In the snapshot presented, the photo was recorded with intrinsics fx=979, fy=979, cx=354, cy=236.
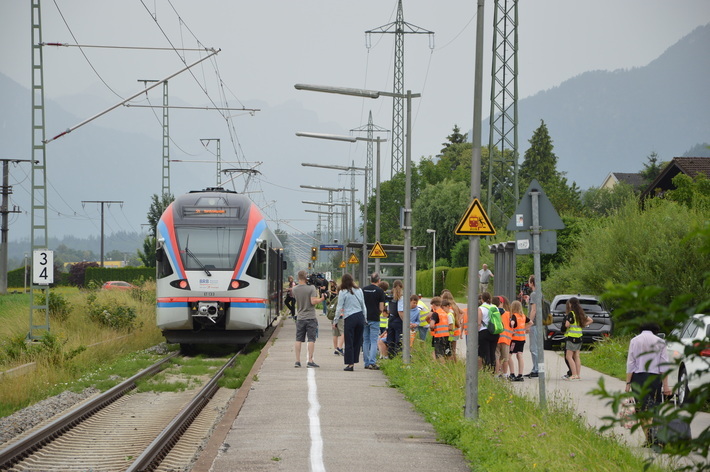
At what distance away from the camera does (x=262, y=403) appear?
1376 cm

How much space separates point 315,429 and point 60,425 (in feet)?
10.6

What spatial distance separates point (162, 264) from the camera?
74.5 ft

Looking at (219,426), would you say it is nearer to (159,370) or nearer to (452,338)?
(452,338)

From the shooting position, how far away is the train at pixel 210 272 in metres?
22.3

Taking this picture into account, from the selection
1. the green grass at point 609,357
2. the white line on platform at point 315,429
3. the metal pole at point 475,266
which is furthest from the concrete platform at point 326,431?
the green grass at point 609,357

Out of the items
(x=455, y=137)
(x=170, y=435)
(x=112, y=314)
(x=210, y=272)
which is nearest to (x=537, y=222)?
(x=170, y=435)

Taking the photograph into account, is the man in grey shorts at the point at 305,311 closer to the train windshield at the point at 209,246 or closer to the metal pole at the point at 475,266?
the train windshield at the point at 209,246

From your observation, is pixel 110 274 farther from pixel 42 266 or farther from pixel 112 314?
pixel 42 266

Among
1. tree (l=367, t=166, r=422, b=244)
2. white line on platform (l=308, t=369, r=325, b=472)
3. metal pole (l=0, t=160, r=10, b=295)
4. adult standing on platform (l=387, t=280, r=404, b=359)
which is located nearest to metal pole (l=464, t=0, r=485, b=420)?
white line on platform (l=308, t=369, r=325, b=472)

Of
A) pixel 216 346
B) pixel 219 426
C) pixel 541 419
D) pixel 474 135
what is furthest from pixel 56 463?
pixel 216 346

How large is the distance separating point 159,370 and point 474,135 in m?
10.2

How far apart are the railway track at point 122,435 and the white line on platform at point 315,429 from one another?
1.30 m

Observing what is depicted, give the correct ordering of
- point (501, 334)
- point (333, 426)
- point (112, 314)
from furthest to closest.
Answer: point (112, 314) < point (501, 334) < point (333, 426)

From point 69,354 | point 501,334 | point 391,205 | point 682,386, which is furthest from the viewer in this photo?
point 391,205
